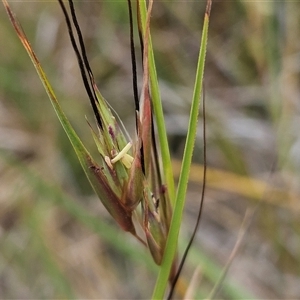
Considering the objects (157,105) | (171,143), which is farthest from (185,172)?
(171,143)

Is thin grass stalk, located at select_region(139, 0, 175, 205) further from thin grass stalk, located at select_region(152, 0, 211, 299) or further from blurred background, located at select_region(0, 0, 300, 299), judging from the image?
blurred background, located at select_region(0, 0, 300, 299)

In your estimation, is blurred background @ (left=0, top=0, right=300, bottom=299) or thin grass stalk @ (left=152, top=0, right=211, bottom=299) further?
blurred background @ (left=0, top=0, right=300, bottom=299)

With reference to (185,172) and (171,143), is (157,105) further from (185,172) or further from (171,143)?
(171,143)

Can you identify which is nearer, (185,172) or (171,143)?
(185,172)

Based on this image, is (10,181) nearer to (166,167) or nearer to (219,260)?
(219,260)

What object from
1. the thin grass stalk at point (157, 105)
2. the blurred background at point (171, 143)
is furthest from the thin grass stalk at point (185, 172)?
the blurred background at point (171, 143)

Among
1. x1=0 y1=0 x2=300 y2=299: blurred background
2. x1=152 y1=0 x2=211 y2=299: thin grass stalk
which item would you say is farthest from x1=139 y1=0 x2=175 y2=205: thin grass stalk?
x1=0 y1=0 x2=300 y2=299: blurred background
